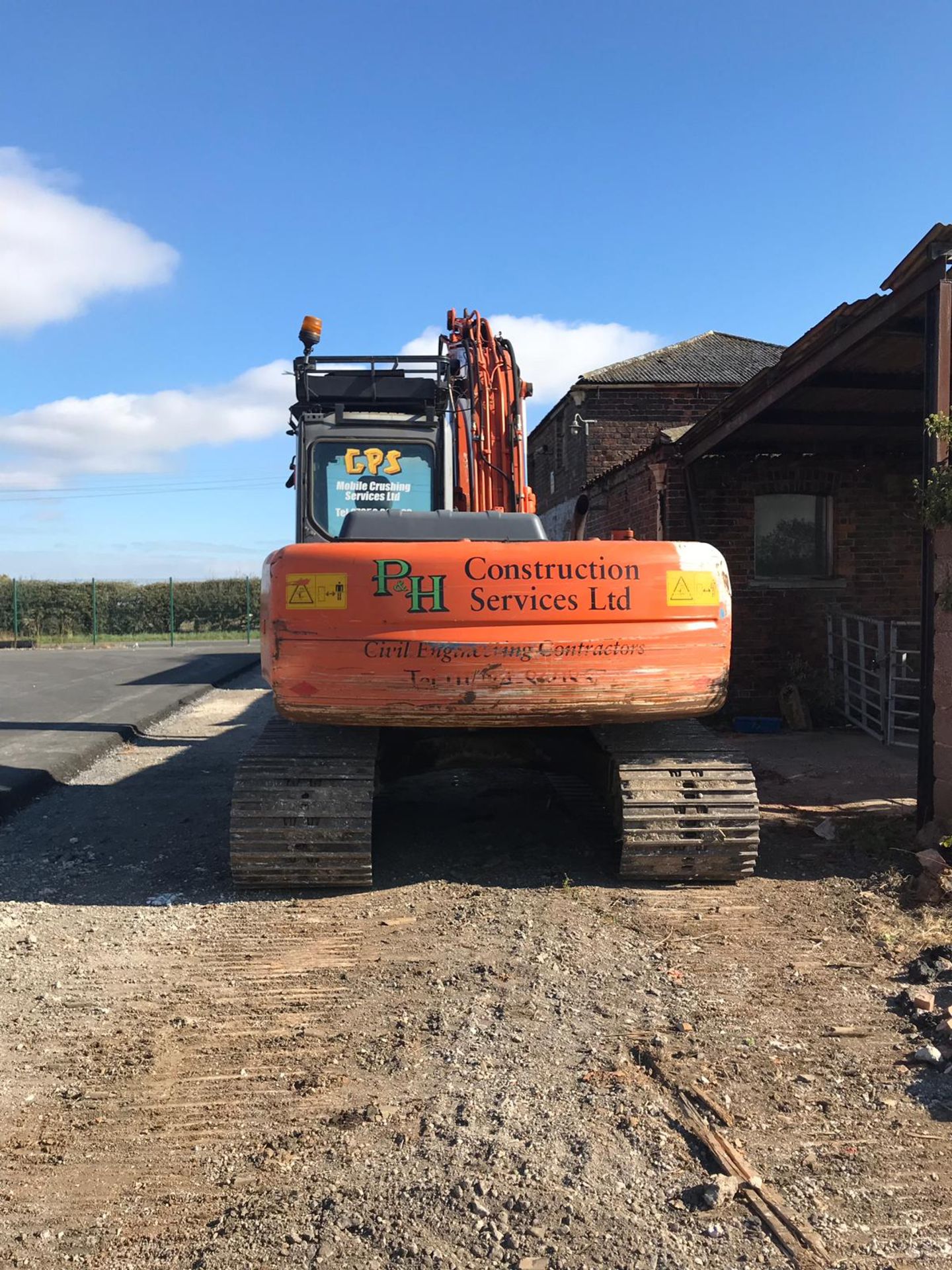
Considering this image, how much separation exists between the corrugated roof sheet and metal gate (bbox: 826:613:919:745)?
828 centimetres

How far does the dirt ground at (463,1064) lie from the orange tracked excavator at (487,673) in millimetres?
353

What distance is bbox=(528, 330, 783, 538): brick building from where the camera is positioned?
18.5 meters

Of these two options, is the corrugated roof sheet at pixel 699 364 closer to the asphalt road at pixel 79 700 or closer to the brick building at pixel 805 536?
the brick building at pixel 805 536

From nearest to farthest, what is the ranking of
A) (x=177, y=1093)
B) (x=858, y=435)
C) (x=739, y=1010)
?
(x=177, y=1093) → (x=739, y=1010) → (x=858, y=435)

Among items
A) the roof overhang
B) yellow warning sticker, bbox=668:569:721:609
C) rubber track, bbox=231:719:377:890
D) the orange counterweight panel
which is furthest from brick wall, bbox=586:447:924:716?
rubber track, bbox=231:719:377:890

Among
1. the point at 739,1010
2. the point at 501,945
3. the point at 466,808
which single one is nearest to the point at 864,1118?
the point at 739,1010

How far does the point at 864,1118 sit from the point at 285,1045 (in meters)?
1.85

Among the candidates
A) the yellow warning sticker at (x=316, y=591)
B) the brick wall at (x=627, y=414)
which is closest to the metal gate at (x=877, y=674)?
the yellow warning sticker at (x=316, y=591)

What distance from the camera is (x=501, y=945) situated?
14.0 ft

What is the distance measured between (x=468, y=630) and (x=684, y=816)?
147cm

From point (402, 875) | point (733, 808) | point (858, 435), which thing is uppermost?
point (858, 435)

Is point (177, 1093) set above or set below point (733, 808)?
below

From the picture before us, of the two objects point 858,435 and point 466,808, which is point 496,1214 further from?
point 858,435

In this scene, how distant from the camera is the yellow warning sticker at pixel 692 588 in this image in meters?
4.88
